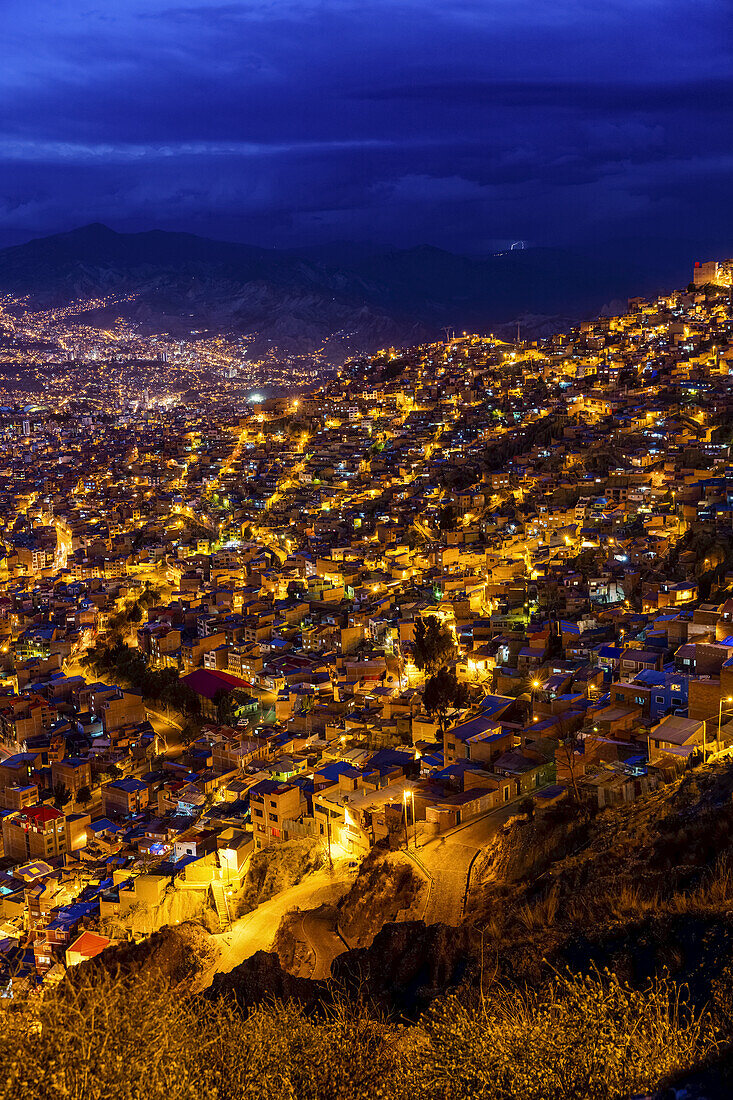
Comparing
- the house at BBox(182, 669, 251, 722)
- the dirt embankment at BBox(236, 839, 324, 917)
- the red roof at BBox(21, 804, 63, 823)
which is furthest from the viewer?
the house at BBox(182, 669, 251, 722)

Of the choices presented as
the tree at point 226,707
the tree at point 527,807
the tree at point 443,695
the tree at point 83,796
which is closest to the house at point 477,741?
the tree at point 527,807

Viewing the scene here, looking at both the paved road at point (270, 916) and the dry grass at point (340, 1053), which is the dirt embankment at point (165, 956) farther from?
the dry grass at point (340, 1053)

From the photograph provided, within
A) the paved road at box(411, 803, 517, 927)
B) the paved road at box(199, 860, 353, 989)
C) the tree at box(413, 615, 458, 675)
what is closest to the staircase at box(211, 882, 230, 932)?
the paved road at box(199, 860, 353, 989)

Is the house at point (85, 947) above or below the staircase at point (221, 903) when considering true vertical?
below

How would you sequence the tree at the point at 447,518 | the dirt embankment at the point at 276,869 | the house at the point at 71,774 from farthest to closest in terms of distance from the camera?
1. the tree at the point at 447,518
2. the house at the point at 71,774
3. the dirt embankment at the point at 276,869

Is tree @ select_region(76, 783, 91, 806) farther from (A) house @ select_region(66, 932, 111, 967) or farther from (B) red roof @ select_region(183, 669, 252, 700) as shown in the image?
(A) house @ select_region(66, 932, 111, 967)
